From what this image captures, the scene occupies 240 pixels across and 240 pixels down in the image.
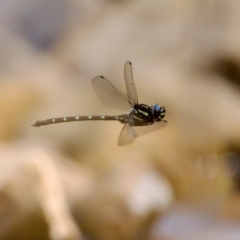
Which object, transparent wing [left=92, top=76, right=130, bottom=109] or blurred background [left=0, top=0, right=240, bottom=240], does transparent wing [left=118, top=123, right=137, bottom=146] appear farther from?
blurred background [left=0, top=0, right=240, bottom=240]

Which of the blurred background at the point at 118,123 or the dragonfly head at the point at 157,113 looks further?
the blurred background at the point at 118,123

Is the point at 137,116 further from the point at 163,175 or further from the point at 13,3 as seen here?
the point at 13,3

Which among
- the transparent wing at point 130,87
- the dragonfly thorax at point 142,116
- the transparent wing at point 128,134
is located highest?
the transparent wing at point 130,87

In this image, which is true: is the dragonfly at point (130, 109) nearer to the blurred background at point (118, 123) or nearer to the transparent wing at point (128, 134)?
the transparent wing at point (128, 134)

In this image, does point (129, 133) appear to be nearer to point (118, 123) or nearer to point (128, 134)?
point (128, 134)

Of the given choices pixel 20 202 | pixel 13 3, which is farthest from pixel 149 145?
pixel 13 3

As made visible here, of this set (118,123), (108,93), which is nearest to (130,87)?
(108,93)

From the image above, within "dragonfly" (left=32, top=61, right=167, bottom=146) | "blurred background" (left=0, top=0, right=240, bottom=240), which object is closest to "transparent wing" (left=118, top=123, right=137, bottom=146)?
"dragonfly" (left=32, top=61, right=167, bottom=146)

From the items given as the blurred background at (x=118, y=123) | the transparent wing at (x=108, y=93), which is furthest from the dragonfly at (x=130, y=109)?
the blurred background at (x=118, y=123)

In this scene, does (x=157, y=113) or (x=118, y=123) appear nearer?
(x=157, y=113)
